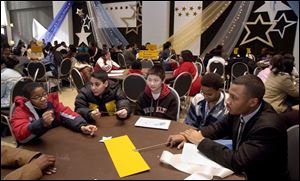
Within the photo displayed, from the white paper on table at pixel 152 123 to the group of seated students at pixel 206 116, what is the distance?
0.14 m

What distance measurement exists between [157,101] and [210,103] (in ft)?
1.62

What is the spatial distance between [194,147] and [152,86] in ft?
3.35

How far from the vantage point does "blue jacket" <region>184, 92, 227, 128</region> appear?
79.3 inches

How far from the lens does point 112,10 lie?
379 inches

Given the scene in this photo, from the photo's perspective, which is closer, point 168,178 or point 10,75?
point 168,178

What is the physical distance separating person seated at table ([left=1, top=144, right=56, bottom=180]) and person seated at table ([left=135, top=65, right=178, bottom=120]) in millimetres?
1272

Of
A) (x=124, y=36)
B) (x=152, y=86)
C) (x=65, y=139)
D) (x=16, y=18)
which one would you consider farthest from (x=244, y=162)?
(x=16, y=18)

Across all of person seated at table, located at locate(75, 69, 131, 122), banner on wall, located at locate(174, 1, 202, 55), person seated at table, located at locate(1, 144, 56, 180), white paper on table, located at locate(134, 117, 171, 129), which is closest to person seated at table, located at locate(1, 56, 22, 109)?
person seated at table, located at locate(75, 69, 131, 122)

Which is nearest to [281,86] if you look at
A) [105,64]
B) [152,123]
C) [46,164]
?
[152,123]

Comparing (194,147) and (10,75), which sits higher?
(10,75)

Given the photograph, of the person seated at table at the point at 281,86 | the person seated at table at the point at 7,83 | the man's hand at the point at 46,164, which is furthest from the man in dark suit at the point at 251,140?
the person seated at table at the point at 7,83

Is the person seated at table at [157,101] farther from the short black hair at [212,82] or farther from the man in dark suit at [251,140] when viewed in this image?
the man in dark suit at [251,140]

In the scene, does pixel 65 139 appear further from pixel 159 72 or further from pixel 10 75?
pixel 10 75

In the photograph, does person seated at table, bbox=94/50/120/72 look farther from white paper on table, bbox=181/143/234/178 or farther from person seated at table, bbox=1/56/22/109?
white paper on table, bbox=181/143/234/178
